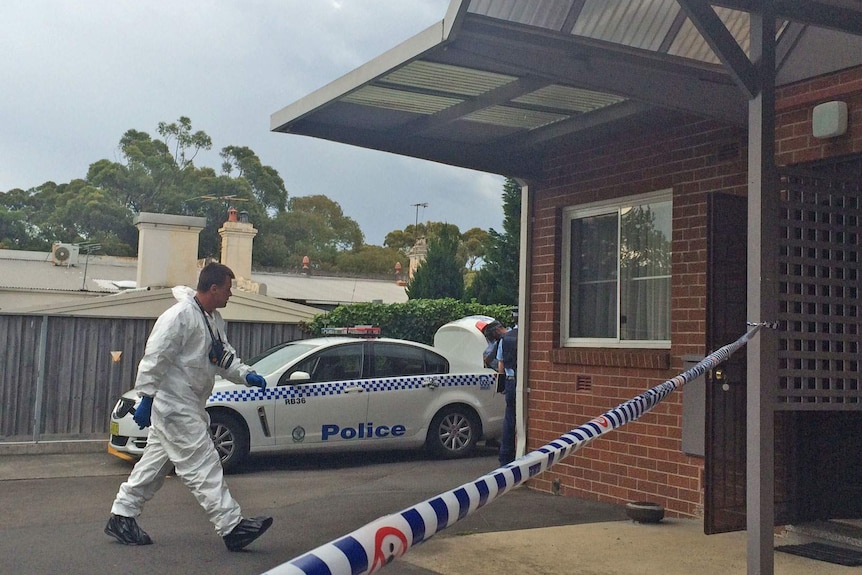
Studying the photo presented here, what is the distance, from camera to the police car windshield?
1115 cm

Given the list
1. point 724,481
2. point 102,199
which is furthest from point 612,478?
point 102,199

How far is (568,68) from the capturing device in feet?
19.8

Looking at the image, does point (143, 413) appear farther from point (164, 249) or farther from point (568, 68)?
point (164, 249)

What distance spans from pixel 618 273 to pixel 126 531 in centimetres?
464

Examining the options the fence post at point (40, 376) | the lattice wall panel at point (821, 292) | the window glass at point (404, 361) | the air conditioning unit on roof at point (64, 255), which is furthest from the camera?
the air conditioning unit on roof at point (64, 255)

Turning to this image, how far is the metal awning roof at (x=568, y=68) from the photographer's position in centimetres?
550

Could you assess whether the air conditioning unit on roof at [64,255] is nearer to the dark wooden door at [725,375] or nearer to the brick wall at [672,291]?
the brick wall at [672,291]

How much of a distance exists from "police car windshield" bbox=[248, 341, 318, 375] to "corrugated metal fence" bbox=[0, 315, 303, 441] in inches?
93.2

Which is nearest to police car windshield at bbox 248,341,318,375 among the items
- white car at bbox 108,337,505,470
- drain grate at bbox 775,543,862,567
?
white car at bbox 108,337,505,470

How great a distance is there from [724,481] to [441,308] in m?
9.77

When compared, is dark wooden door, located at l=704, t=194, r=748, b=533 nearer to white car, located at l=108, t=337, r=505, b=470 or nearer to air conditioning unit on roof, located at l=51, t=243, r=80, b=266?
white car, located at l=108, t=337, r=505, b=470

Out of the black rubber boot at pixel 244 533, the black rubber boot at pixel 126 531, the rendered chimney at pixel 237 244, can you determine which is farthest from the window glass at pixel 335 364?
the rendered chimney at pixel 237 244

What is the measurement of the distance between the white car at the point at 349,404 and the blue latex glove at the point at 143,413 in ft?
13.3

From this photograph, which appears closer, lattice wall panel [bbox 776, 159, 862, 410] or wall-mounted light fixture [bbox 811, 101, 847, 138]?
lattice wall panel [bbox 776, 159, 862, 410]
